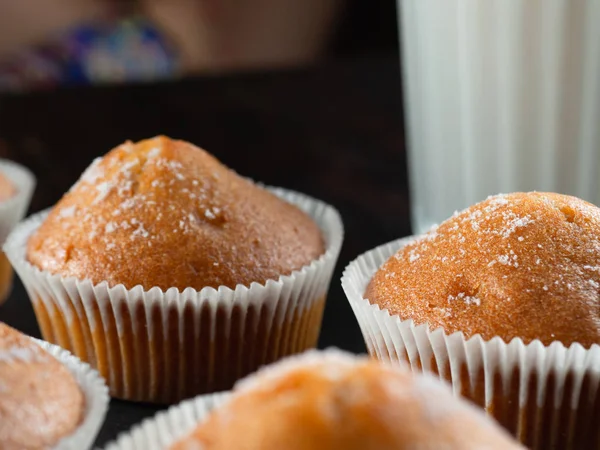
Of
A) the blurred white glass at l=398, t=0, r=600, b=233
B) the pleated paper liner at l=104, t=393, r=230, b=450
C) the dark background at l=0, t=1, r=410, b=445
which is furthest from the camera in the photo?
the dark background at l=0, t=1, r=410, b=445

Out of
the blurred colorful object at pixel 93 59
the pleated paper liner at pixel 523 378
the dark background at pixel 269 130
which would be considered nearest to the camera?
the pleated paper liner at pixel 523 378

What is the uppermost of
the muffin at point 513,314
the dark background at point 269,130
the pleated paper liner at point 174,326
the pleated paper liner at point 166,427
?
the pleated paper liner at point 166,427

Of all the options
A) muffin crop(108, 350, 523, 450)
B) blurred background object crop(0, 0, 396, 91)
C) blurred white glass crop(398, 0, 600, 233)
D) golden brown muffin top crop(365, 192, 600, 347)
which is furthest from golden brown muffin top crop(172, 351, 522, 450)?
blurred background object crop(0, 0, 396, 91)

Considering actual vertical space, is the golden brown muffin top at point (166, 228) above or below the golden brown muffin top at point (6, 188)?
above

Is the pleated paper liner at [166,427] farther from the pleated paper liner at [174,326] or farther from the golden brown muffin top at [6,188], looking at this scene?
the golden brown muffin top at [6,188]

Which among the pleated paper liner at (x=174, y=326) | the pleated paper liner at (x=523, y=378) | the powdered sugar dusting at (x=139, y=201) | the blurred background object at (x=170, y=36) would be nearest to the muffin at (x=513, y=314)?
the pleated paper liner at (x=523, y=378)

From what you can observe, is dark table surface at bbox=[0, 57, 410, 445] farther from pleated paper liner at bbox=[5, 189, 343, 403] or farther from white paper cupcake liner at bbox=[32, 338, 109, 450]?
white paper cupcake liner at bbox=[32, 338, 109, 450]

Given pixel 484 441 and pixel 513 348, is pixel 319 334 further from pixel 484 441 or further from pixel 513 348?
pixel 484 441
